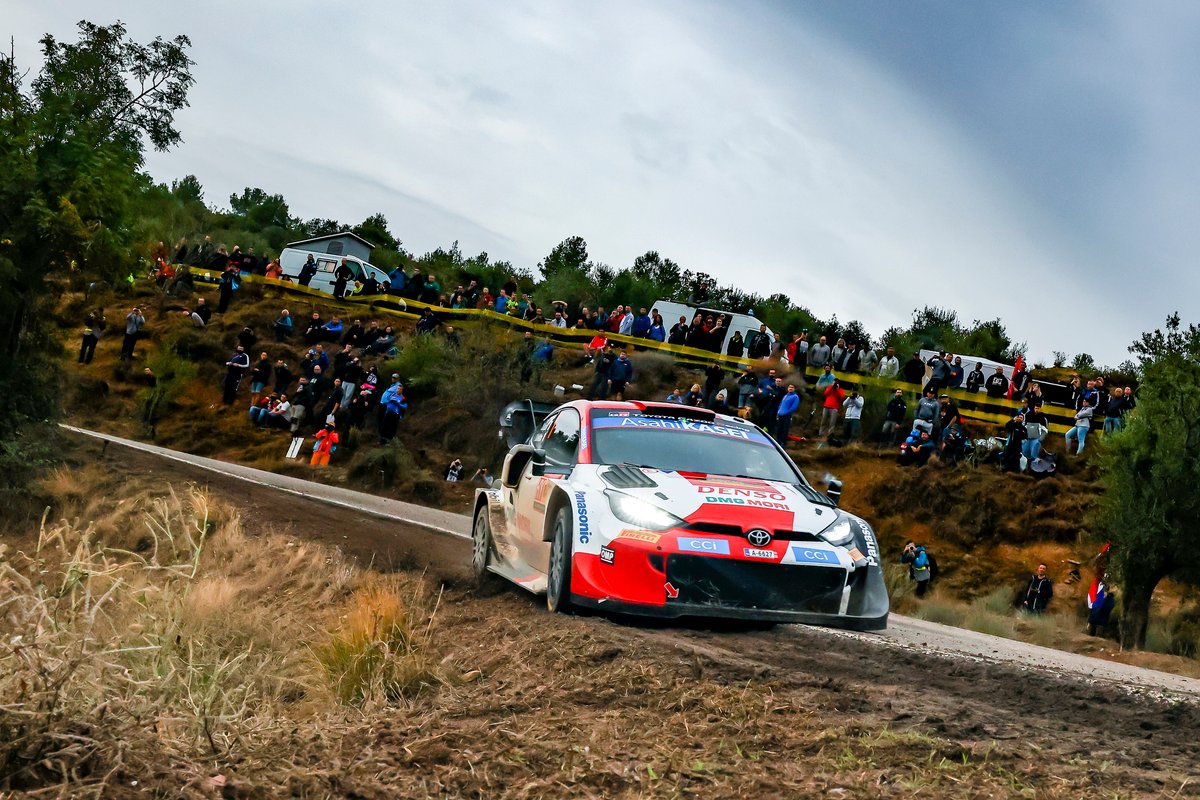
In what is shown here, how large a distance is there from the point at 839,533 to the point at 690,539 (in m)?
1.19

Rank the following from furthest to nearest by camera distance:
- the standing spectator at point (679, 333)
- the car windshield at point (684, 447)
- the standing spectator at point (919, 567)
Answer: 1. the standing spectator at point (679, 333)
2. the standing spectator at point (919, 567)
3. the car windshield at point (684, 447)

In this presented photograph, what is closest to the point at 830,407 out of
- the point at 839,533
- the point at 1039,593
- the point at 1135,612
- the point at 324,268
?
the point at 1039,593

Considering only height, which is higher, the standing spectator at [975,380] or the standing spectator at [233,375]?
the standing spectator at [975,380]

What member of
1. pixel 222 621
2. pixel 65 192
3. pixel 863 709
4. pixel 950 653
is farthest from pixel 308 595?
pixel 65 192

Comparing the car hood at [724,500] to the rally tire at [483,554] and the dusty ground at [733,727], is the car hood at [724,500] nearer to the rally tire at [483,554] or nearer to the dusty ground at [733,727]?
the dusty ground at [733,727]

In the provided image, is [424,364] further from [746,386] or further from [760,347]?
[746,386]

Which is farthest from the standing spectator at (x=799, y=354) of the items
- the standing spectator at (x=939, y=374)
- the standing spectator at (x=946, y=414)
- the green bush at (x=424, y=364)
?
the green bush at (x=424, y=364)

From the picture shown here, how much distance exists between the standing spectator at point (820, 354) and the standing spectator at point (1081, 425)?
20.5 feet

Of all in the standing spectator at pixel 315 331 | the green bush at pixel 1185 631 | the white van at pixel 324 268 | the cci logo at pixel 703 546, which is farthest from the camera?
the white van at pixel 324 268

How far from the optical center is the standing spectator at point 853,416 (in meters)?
30.4

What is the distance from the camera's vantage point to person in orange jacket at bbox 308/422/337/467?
30328mm

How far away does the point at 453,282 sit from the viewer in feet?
210

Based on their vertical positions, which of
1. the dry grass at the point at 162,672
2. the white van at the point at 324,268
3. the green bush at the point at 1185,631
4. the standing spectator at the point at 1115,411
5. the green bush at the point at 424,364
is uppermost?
the white van at the point at 324,268

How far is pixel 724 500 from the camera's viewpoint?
29.4 feet
